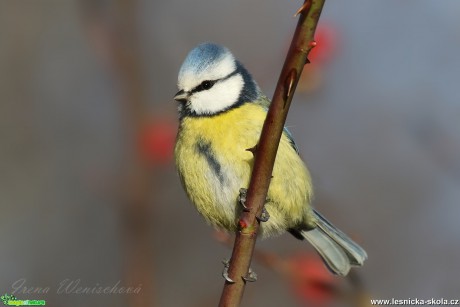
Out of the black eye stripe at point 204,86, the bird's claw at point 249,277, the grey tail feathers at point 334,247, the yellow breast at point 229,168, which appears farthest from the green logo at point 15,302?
the grey tail feathers at point 334,247

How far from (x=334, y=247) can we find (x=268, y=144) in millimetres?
1633

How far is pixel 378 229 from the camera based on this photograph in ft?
15.3

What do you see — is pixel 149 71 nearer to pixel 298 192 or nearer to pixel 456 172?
pixel 298 192

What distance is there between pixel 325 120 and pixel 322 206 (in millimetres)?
1104

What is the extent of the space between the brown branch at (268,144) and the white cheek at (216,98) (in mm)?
937

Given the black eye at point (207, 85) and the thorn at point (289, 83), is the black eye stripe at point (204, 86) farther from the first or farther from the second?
the thorn at point (289, 83)

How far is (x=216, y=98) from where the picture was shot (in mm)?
2861

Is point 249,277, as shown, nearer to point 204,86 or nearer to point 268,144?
point 268,144

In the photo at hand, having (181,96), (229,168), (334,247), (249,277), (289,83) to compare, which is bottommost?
(334,247)

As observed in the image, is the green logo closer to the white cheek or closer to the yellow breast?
the yellow breast

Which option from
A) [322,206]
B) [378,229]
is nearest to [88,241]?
[322,206]

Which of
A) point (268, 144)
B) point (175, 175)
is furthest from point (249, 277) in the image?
point (175, 175)

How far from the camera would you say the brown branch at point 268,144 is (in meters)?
1.45

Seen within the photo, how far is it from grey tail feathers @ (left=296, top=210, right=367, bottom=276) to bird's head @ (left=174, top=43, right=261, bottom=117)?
0.78 m
